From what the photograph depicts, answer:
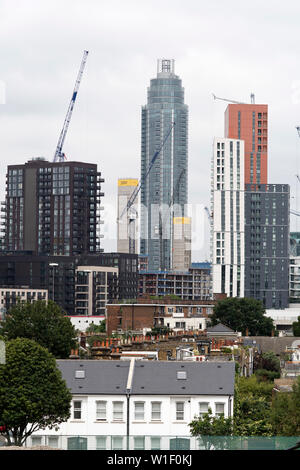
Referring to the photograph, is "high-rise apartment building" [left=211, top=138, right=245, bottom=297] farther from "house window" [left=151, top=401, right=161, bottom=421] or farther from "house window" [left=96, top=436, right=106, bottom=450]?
"house window" [left=96, top=436, right=106, bottom=450]

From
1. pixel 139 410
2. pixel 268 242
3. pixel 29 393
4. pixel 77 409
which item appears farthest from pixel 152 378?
pixel 268 242

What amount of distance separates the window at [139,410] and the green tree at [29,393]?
8.06 feet

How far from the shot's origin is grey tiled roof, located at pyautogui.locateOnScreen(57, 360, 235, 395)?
116ft

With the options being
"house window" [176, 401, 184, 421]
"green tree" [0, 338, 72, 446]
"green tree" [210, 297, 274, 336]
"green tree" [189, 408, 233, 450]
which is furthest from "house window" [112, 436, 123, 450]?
"green tree" [210, 297, 274, 336]

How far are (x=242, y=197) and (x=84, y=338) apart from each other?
393 ft

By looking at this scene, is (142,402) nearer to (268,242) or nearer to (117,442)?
(117,442)

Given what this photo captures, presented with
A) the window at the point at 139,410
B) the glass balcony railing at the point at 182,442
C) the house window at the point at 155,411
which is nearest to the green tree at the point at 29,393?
the window at the point at 139,410

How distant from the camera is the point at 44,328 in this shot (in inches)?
2432

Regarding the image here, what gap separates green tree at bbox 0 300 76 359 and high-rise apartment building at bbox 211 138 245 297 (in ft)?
400

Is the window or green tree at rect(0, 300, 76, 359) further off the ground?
green tree at rect(0, 300, 76, 359)

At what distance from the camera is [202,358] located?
Answer: 44.4 meters

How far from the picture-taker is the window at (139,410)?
34875 mm
